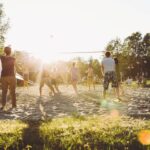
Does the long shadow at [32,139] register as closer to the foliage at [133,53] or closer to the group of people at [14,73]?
the group of people at [14,73]

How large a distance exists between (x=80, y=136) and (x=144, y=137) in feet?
3.96

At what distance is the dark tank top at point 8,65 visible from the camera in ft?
45.4

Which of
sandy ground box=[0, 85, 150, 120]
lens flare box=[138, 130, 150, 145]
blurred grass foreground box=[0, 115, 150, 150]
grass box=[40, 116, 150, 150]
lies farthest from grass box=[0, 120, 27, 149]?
sandy ground box=[0, 85, 150, 120]

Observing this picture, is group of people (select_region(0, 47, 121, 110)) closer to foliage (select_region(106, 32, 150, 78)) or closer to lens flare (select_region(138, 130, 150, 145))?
lens flare (select_region(138, 130, 150, 145))

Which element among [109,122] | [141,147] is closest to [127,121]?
[109,122]

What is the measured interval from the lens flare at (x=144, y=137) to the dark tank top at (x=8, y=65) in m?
7.08

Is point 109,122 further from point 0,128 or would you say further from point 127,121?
point 0,128

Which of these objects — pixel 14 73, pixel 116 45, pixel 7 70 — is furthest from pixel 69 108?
pixel 116 45

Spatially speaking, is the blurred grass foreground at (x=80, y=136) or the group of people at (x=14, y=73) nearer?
the blurred grass foreground at (x=80, y=136)

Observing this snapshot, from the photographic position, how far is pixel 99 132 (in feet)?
26.0

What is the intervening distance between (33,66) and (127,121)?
117m

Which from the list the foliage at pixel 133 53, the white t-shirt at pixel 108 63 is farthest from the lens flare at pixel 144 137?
the foliage at pixel 133 53

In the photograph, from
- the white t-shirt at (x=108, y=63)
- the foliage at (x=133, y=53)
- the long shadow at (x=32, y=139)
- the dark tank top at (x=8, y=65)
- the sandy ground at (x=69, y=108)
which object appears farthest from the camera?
the foliage at (x=133, y=53)

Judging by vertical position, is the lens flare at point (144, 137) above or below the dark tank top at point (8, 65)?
below
